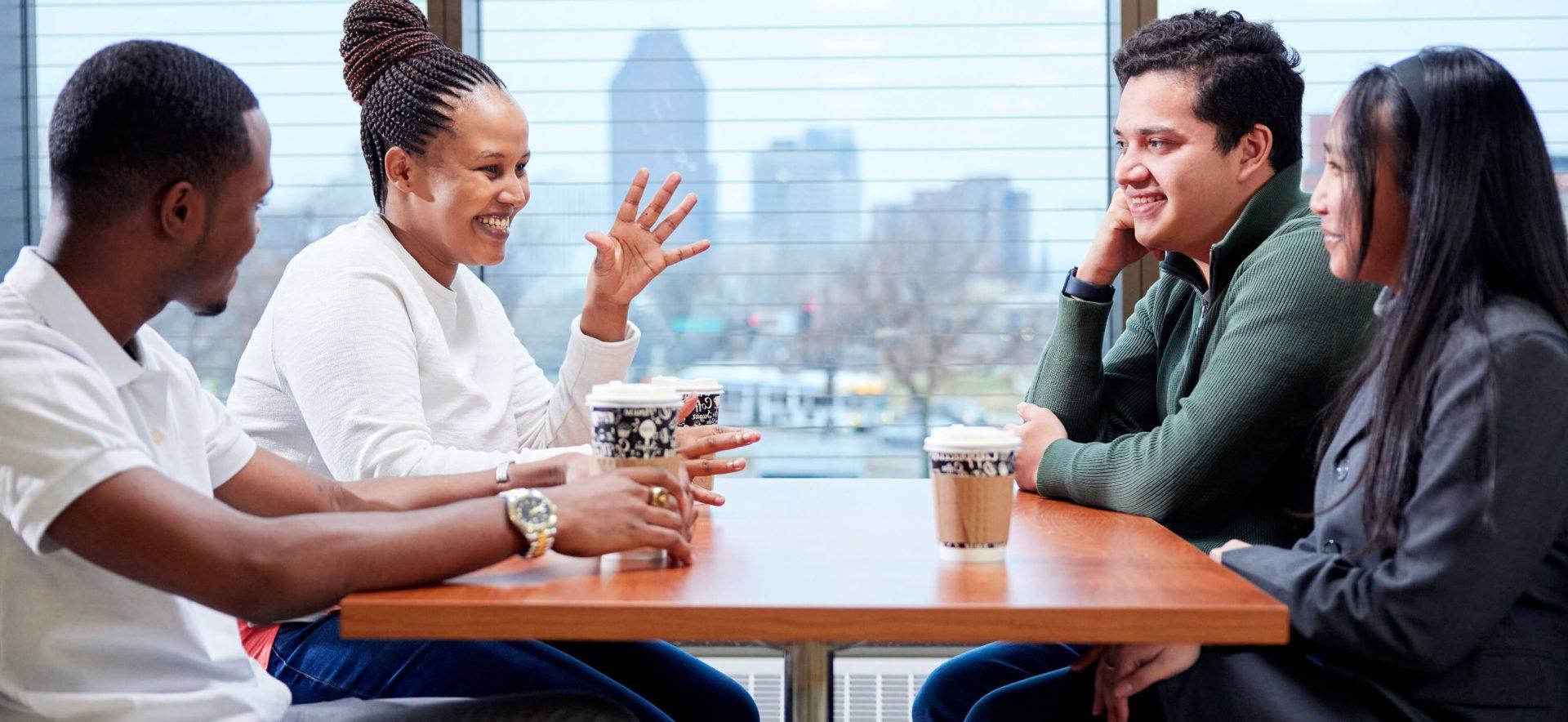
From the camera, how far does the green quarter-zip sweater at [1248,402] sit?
1.52 metres

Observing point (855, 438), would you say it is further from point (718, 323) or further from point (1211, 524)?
point (1211, 524)

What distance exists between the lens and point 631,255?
1940 mm

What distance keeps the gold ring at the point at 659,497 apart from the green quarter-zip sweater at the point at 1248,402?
650mm

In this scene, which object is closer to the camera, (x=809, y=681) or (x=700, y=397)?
(x=809, y=681)

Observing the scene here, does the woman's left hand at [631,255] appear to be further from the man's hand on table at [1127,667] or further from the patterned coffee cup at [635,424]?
the man's hand on table at [1127,667]

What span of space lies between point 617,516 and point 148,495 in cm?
38

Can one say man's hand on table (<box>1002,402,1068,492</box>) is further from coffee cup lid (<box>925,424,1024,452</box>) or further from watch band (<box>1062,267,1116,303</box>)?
coffee cup lid (<box>925,424,1024,452</box>)

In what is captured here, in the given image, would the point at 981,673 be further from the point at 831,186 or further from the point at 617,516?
the point at 831,186

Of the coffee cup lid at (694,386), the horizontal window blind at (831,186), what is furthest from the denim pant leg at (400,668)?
the horizontal window blind at (831,186)

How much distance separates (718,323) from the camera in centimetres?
282

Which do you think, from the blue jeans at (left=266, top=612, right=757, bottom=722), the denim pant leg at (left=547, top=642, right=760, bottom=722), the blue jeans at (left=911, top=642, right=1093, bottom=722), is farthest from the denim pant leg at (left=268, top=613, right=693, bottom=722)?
the blue jeans at (left=911, top=642, right=1093, bottom=722)

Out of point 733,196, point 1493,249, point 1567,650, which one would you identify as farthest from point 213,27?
point 1567,650

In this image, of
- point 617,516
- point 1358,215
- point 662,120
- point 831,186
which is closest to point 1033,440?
point 1358,215

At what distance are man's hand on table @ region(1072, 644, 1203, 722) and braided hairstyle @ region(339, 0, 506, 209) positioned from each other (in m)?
1.17
